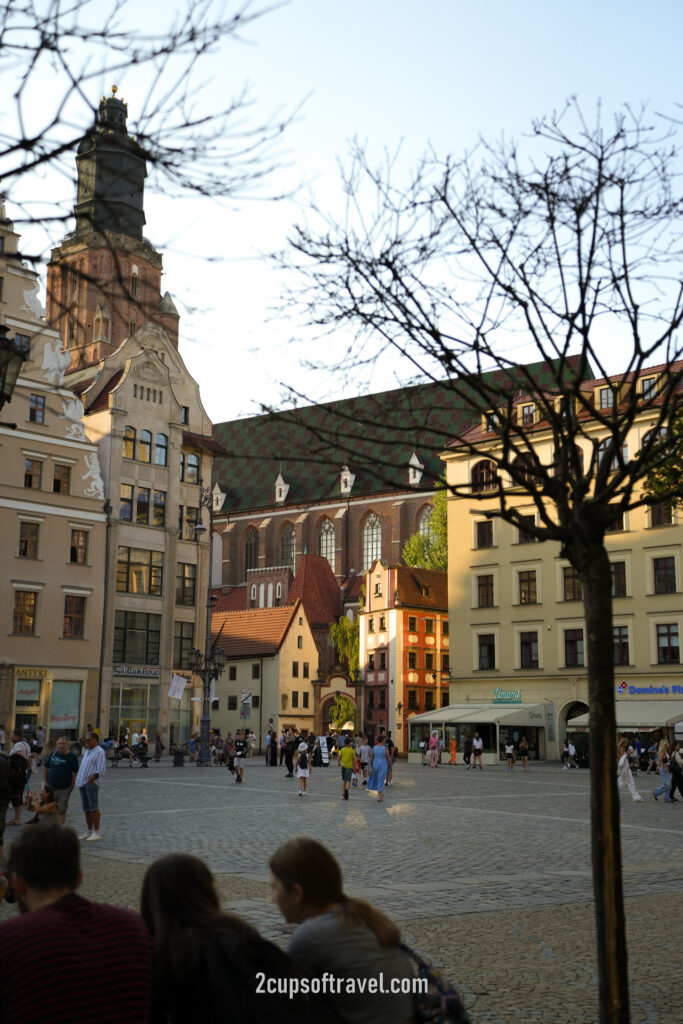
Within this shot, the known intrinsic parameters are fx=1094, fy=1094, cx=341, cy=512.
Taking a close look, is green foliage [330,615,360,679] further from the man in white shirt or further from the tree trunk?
the tree trunk

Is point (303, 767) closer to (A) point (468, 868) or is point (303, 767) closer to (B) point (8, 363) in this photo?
(A) point (468, 868)

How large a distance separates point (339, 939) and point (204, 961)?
0.53 meters

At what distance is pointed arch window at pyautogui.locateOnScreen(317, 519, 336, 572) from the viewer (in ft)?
306

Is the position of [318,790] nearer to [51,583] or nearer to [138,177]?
[51,583]

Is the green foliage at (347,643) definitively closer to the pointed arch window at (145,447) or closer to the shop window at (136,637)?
the shop window at (136,637)

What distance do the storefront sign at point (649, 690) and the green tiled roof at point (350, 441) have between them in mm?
15232

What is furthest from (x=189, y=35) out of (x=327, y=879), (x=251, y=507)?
(x=251, y=507)

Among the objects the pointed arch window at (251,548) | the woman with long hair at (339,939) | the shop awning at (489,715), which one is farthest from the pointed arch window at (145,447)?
the woman with long hair at (339,939)

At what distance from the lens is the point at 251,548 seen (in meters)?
99.8

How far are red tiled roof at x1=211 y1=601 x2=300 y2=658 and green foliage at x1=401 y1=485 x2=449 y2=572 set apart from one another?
1014cm

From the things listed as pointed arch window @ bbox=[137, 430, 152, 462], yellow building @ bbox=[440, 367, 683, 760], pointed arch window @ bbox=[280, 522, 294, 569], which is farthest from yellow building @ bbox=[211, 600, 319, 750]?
pointed arch window @ bbox=[137, 430, 152, 462]

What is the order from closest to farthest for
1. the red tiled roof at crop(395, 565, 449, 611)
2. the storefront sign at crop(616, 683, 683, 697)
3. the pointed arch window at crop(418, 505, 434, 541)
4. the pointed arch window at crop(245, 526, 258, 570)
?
the storefront sign at crop(616, 683, 683, 697)
the red tiled roof at crop(395, 565, 449, 611)
the pointed arch window at crop(418, 505, 434, 541)
the pointed arch window at crop(245, 526, 258, 570)

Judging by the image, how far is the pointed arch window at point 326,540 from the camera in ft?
306

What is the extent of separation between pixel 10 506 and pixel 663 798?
97.0 ft
